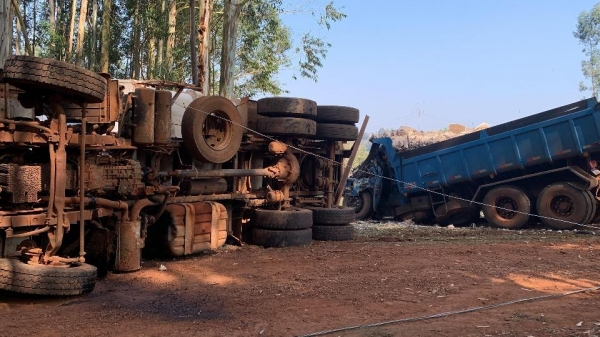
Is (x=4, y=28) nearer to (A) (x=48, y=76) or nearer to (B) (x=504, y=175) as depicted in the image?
(A) (x=48, y=76)

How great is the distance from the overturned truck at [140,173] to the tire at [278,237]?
0.8 inches

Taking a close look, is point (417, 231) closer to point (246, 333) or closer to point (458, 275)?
point (458, 275)

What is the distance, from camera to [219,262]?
7566mm

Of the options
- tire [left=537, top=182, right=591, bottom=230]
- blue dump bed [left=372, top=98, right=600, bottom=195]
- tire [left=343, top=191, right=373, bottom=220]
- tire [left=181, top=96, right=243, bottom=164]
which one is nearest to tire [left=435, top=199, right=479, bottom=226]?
blue dump bed [left=372, top=98, right=600, bottom=195]

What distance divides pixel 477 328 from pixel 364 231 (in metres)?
8.13

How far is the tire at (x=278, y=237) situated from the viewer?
29.5 feet

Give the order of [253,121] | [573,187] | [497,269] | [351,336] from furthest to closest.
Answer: [573,187] → [253,121] → [497,269] → [351,336]

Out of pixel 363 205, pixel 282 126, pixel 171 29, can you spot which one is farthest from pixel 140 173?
pixel 171 29

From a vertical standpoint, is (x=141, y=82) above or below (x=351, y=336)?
above

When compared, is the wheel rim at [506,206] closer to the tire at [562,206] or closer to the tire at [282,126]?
the tire at [562,206]

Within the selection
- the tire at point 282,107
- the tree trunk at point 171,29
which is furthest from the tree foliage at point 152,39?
the tire at point 282,107

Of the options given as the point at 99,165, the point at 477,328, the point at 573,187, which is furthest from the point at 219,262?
the point at 573,187

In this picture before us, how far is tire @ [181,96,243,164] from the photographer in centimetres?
768

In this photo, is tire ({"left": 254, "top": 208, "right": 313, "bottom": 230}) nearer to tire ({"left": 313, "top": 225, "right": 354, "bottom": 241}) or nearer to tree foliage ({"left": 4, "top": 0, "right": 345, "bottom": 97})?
tire ({"left": 313, "top": 225, "right": 354, "bottom": 241})
